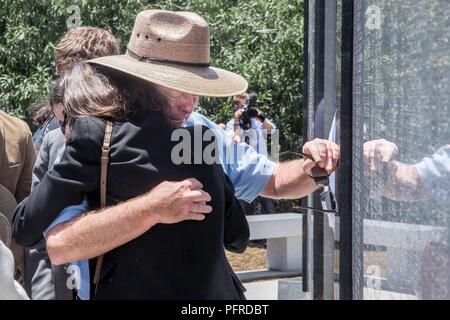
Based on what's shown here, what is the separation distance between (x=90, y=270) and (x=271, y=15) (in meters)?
8.37

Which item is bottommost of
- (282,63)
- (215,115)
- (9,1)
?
(215,115)

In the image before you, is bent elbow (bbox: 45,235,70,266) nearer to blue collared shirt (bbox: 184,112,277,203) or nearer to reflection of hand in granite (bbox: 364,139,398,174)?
blue collared shirt (bbox: 184,112,277,203)

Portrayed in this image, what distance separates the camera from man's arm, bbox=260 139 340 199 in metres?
2.48

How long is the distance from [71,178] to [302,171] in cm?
79

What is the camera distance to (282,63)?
10164 millimetres

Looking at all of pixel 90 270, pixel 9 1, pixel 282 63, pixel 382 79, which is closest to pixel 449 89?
pixel 382 79

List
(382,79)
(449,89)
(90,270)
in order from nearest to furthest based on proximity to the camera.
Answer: (449,89) → (382,79) → (90,270)

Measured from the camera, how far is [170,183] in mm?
2090

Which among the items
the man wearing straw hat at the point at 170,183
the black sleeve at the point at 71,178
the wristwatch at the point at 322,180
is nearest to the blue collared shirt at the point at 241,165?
the man wearing straw hat at the point at 170,183

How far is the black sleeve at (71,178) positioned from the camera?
2125mm

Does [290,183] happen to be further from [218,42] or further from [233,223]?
[218,42]

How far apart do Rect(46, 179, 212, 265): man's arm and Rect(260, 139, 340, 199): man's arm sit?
50cm

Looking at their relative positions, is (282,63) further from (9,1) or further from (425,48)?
(425,48)

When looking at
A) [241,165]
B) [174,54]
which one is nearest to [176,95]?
[174,54]
